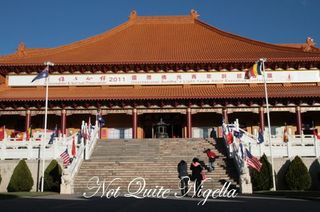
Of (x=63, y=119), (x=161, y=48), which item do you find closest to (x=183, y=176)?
(x=63, y=119)

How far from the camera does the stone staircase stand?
17047 mm

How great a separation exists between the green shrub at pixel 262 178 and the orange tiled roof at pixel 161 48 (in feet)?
44.6

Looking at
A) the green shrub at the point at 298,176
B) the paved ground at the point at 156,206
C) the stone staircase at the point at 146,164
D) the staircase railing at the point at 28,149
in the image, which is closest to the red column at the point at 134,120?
the stone staircase at the point at 146,164

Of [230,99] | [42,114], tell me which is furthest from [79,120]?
[230,99]

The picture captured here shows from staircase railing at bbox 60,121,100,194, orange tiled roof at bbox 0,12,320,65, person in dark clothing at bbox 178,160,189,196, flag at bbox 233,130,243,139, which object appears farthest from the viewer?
orange tiled roof at bbox 0,12,320,65

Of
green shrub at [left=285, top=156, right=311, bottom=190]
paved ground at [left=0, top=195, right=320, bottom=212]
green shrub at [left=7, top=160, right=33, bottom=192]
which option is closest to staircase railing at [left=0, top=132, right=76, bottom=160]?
green shrub at [left=7, top=160, right=33, bottom=192]

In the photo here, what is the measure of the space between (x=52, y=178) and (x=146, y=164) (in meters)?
4.25

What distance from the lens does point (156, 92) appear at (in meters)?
29.2

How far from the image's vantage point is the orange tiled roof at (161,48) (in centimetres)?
3012

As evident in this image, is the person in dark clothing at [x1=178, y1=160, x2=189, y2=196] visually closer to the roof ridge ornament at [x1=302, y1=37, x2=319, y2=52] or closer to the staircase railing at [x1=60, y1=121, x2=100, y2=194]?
the staircase railing at [x1=60, y1=121, x2=100, y2=194]

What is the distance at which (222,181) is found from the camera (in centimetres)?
1711

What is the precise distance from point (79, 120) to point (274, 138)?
15.4m

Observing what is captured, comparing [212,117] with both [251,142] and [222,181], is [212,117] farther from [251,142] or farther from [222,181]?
[222,181]

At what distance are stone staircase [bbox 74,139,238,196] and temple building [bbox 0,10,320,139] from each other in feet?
17.2
